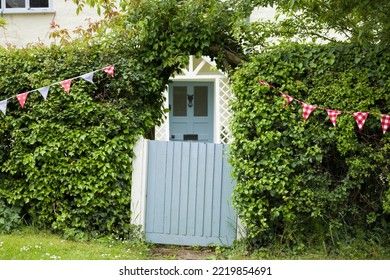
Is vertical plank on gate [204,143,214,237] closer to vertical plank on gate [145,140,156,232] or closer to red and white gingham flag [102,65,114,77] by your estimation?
vertical plank on gate [145,140,156,232]

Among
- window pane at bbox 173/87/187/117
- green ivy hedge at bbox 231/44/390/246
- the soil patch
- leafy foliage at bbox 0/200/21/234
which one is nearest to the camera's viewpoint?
green ivy hedge at bbox 231/44/390/246

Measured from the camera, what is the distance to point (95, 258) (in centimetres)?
594

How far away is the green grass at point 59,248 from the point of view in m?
5.91

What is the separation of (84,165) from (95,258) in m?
1.34

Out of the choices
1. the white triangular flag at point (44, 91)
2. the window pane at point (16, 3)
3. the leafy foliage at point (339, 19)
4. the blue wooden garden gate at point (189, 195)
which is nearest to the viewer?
the leafy foliage at point (339, 19)

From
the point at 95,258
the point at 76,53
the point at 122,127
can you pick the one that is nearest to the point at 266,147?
the point at 122,127

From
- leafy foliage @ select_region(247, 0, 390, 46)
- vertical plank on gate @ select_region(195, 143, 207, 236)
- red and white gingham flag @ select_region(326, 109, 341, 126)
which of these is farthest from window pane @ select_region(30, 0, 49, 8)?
red and white gingham flag @ select_region(326, 109, 341, 126)

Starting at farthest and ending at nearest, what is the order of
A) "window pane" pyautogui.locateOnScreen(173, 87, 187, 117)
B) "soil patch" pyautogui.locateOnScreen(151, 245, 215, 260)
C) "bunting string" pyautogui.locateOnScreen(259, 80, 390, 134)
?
"window pane" pyautogui.locateOnScreen(173, 87, 187, 117), "soil patch" pyautogui.locateOnScreen(151, 245, 215, 260), "bunting string" pyautogui.locateOnScreen(259, 80, 390, 134)

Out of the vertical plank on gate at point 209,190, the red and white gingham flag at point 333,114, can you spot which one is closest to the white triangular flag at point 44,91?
the vertical plank on gate at point 209,190

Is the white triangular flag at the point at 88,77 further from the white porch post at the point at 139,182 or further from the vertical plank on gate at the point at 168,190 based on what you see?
the vertical plank on gate at the point at 168,190

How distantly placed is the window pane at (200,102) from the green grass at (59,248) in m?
6.91

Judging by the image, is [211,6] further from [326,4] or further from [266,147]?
[266,147]

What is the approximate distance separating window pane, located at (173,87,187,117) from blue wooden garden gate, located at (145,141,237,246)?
6341 millimetres

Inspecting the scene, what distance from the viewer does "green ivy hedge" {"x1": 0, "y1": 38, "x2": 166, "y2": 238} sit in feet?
22.2
